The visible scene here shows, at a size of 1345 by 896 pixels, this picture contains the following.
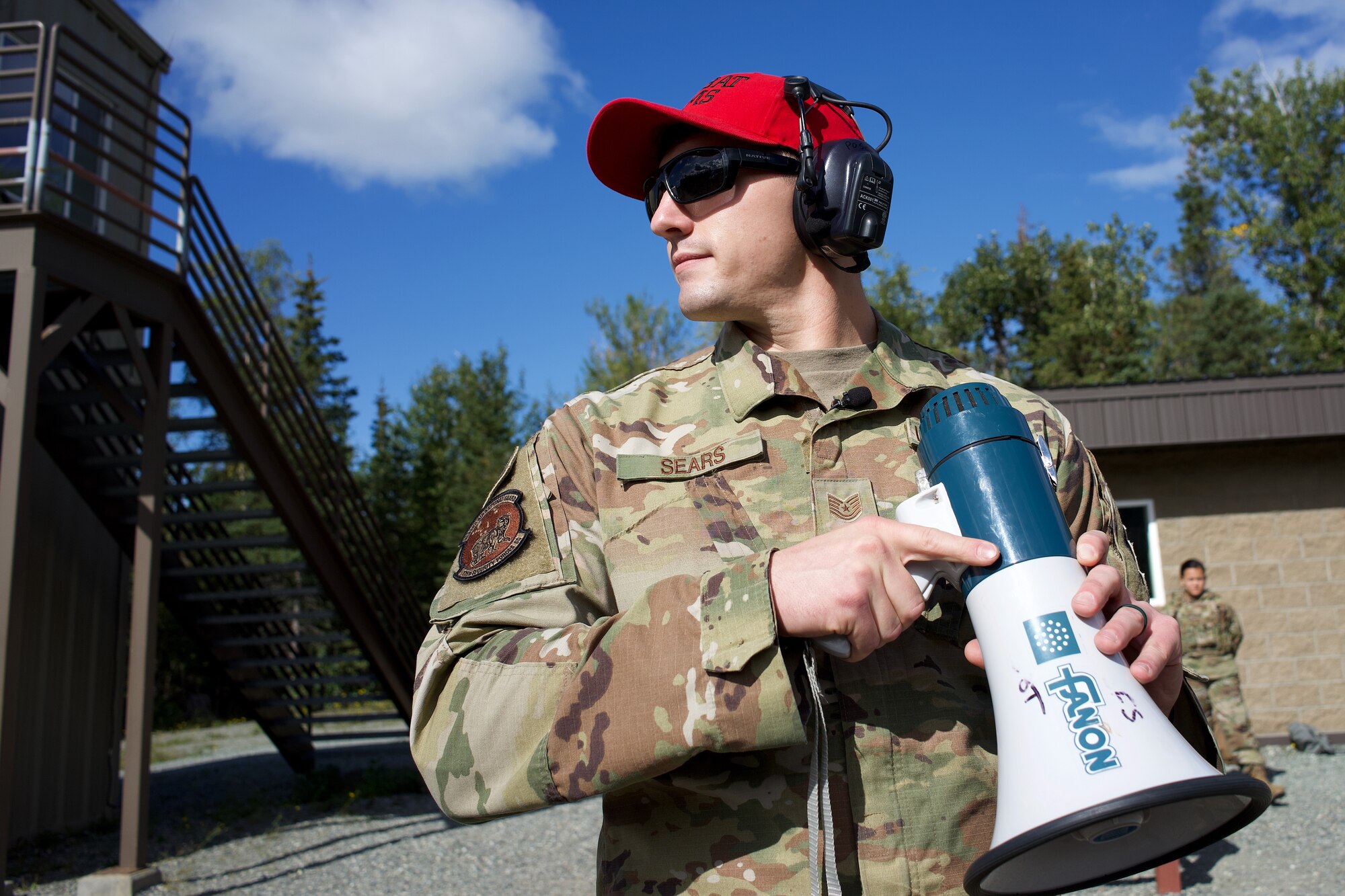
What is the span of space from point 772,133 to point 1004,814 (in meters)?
1.21

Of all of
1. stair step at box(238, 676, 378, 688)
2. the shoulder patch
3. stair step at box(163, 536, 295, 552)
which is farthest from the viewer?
stair step at box(238, 676, 378, 688)

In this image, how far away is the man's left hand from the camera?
1105mm

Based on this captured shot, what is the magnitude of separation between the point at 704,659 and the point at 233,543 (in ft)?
25.5

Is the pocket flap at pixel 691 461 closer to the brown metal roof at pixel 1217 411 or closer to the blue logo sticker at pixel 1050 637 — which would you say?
the blue logo sticker at pixel 1050 637

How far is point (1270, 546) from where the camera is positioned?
9.27 meters

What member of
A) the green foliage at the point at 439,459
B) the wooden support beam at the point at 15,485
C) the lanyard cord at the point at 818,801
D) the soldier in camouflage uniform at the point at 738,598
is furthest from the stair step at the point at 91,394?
the green foliage at the point at 439,459

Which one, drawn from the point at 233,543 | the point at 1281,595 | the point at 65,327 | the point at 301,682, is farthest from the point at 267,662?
the point at 1281,595

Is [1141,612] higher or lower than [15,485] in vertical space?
lower

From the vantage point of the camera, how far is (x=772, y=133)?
5.78 feet

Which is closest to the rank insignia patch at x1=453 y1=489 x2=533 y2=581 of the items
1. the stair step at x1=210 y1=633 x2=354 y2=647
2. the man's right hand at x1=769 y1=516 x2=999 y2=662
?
the man's right hand at x1=769 y1=516 x2=999 y2=662

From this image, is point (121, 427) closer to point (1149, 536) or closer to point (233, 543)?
point (233, 543)

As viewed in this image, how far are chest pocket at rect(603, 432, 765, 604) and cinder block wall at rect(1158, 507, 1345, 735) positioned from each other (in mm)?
8997

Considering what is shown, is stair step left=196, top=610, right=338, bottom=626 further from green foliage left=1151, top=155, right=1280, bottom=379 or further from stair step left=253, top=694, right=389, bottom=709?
green foliage left=1151, top=155, right=1280, bottom=379

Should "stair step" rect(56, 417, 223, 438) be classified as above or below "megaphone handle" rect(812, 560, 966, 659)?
above
